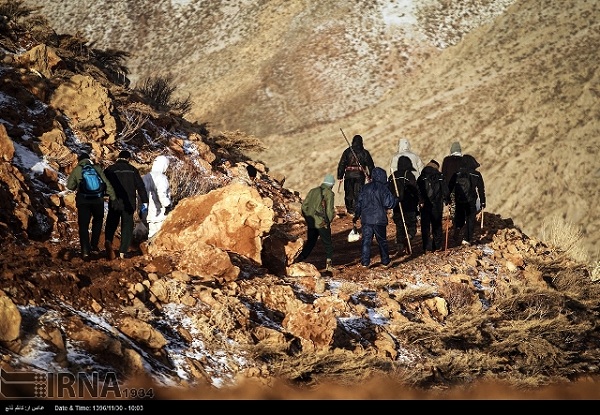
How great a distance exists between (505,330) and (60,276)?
5.87 metres

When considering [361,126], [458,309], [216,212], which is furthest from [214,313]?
[361,126]

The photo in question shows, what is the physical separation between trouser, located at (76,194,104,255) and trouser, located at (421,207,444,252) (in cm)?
597

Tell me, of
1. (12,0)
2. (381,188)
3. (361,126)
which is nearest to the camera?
(381,188)

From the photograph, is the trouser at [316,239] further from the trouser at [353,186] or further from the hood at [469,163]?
the hood at [469,163]

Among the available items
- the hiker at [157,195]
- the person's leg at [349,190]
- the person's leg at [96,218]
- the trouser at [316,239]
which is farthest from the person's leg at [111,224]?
the person's leg at [349,190]

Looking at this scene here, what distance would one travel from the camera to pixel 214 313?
9.16m

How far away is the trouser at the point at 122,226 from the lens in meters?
11.1

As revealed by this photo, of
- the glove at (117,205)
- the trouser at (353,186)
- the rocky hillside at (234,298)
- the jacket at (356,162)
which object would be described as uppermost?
the jacket at (356,162)

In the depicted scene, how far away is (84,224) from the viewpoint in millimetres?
10500

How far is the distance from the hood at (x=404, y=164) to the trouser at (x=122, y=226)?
537 cm

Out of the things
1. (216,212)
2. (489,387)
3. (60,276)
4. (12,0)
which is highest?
(12,0)

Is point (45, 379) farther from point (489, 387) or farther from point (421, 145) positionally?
point (421, 145)

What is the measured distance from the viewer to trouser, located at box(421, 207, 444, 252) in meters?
14.3

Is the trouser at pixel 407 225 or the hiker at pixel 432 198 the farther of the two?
the trouser at pixel 407 225
